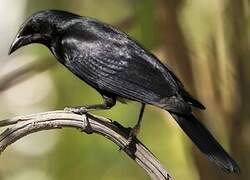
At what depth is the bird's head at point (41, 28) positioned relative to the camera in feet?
5.81

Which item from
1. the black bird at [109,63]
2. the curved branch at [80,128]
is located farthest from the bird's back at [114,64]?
the curved branch at [80,128]

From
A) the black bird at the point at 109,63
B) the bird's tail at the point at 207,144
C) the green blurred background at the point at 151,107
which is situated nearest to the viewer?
the bird's tail at the point at 207,144

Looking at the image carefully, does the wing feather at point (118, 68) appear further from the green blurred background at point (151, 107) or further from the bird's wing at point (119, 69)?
the green blurred background at point (151, 107)

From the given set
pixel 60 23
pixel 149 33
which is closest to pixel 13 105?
pixel 149 33

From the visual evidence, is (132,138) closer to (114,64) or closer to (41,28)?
(114,64)

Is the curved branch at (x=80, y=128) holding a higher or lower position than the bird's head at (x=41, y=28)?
lower

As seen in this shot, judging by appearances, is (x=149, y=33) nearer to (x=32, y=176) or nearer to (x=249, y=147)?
(x=249, y=147)

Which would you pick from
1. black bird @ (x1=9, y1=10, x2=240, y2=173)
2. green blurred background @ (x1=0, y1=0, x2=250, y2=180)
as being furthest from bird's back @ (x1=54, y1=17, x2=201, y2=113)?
green blurred background @ (x1=0, y1=0, x2=250, y2=180)

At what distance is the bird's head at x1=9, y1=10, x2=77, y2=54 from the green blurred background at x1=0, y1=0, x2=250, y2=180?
2.40 ft

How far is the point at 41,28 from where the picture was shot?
1824 mm

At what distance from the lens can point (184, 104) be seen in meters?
1.71

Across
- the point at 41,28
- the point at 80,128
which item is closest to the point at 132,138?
the point at 80,128

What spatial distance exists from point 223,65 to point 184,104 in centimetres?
139

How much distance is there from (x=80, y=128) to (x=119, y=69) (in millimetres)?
203
